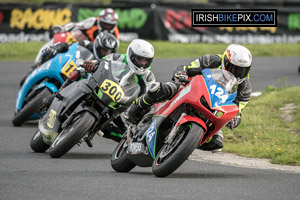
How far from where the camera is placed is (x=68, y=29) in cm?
1481

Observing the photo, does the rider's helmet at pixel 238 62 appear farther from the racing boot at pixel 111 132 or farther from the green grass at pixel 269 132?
the racing boot at pixel 111 132

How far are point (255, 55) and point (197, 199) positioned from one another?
63.5ft

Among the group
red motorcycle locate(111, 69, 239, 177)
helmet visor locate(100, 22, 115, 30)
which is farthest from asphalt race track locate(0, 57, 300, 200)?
helmet visor locate(100, 22, 115, 30)

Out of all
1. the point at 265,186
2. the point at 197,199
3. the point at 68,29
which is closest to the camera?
the point at 197,199

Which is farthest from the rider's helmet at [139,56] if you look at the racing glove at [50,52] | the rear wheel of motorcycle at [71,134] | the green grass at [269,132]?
the racing glove at [50,52]

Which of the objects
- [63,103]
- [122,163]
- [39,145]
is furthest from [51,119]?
[122,163]

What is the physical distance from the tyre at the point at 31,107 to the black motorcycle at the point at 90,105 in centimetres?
178

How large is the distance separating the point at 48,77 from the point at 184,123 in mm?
4558

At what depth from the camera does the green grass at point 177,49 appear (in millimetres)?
23969

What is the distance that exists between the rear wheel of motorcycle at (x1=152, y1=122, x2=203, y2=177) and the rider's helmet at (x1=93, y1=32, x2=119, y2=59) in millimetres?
3159

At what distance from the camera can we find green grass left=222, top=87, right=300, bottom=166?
9.98 meters

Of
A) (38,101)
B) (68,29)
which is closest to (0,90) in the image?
(68,29)

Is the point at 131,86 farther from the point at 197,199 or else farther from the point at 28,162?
the point at 197,199

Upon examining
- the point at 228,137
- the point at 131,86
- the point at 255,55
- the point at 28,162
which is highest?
the point at 131,86
